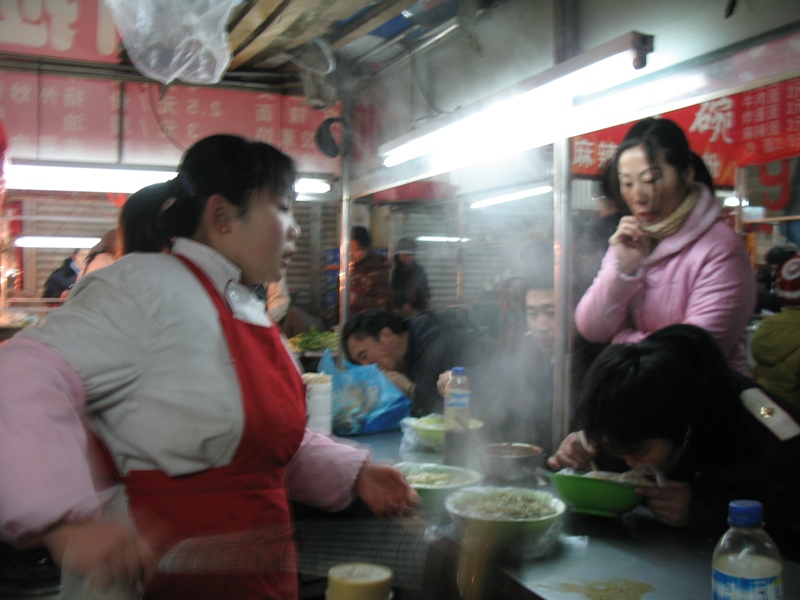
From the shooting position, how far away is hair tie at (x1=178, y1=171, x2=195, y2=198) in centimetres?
156

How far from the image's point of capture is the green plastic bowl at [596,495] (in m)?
1.90

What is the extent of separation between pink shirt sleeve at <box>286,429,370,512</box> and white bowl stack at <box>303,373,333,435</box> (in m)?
1.25

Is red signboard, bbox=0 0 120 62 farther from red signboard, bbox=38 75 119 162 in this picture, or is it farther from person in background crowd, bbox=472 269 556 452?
person in background crowd, bbox=472 269 556 452

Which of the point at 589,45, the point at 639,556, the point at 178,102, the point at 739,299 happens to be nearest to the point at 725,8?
the point at 589,45

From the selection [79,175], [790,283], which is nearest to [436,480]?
[790,283]

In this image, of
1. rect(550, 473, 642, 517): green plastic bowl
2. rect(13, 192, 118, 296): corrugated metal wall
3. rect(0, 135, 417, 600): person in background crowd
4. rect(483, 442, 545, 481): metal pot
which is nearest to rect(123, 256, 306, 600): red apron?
rect(0, 135, 417, 600): person in background crowd

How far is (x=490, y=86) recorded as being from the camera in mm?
3367

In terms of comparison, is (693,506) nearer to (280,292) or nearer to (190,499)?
(190,499)

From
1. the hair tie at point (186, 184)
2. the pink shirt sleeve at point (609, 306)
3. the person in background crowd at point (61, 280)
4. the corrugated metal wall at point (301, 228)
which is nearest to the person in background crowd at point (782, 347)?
the pink shirt sleeve at point (609, 306)

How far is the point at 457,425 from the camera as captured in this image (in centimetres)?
258

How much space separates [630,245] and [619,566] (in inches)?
45.7

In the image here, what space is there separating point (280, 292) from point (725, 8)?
486 cm

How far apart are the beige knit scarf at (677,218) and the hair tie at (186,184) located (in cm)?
160

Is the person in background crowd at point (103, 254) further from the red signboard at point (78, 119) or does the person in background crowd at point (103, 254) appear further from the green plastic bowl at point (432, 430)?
the green plastic bowl at point (432, 430)
